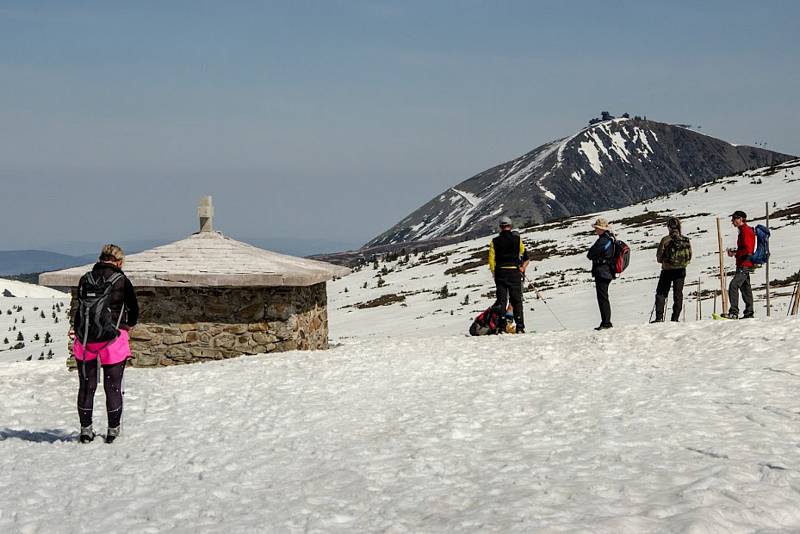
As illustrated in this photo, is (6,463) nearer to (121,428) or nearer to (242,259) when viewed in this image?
(121,428)

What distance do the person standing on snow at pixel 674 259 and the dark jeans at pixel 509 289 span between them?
266cm

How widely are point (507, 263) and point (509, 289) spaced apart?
1.81 feet

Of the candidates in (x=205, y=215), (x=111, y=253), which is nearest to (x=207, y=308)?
(x=205, y=215)

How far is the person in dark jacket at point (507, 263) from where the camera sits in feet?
49.0

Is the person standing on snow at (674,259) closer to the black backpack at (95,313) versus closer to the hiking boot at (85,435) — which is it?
the black backpack at (95,313)

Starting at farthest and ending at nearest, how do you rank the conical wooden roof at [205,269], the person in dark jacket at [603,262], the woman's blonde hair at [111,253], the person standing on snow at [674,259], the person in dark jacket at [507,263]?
the person in dark jacket at [507,263] → the person in dark jacket at [603,262] → the person standing on snow at [674,259] → the conical wooden roof at [205,269] → the woman's blonde hair at [111,253]

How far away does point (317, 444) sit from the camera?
797 centimetres

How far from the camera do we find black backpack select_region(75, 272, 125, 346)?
8211mm

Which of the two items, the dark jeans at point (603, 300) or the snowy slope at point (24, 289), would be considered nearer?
the dark jeans at point (603, 300)

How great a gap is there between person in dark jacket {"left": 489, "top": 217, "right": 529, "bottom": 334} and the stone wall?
159 inches

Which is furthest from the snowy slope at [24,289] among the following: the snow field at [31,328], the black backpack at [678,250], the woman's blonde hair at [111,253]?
the woman's blonde hair at [111,253]

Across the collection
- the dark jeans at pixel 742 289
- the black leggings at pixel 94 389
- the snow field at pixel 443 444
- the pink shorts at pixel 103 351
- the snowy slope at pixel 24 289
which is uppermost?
the snowy slope at pixel 24 289

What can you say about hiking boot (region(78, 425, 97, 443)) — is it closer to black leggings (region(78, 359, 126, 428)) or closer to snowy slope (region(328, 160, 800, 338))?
black leggings (region(78, 359, 126, 428))

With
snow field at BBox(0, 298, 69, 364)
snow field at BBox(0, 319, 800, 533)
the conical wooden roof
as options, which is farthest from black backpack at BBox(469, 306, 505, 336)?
snow field at BBox(0, 298, 69, 364)
